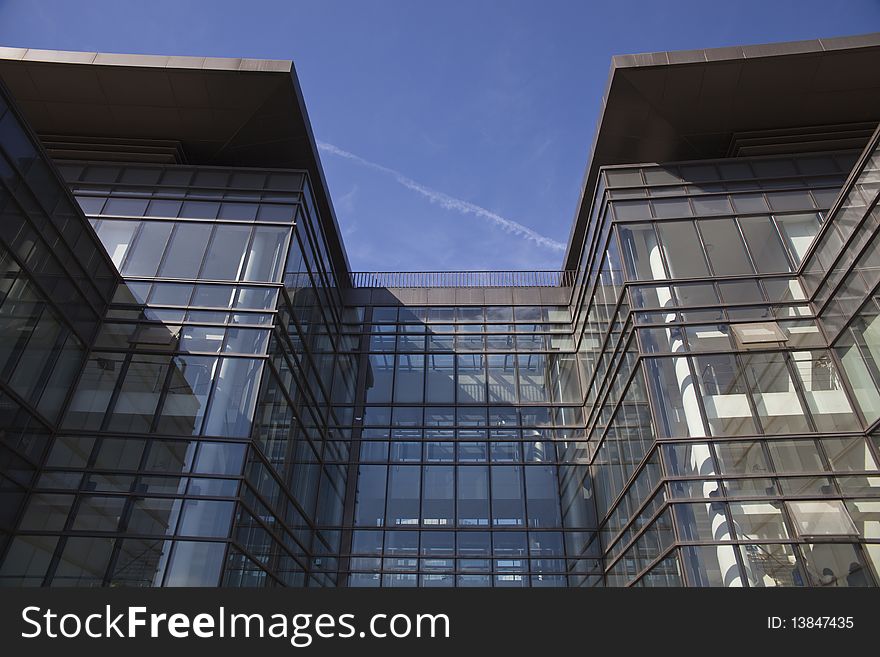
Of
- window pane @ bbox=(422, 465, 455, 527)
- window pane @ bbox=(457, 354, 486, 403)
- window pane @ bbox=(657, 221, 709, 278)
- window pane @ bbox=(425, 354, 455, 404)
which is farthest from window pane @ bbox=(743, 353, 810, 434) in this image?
window pane @ bbox=(425, 354, 455, 404)

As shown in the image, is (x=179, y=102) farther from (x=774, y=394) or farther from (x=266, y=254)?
(x=774, y=394)

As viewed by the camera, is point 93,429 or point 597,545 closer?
point 93,429

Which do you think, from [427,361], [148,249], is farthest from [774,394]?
[148,249]

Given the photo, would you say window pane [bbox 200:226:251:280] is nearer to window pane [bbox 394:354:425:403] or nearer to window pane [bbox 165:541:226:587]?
window pane [bbox 165:541:226:587]

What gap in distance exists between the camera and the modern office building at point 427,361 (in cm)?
1378

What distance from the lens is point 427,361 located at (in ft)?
82.0

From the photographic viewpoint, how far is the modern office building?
13781mm

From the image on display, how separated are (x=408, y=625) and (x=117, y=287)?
607 inches

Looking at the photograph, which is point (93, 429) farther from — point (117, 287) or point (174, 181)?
point (174, 181)

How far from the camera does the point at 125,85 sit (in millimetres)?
18812

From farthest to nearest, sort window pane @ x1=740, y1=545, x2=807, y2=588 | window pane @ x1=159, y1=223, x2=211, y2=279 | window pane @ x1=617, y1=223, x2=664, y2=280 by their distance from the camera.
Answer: window pane @ x1=617, y1=223, x2=664, y2=280
window pane @ x1=159, y1=223, x2=211, y2=279
window pane @ x1=740, y1=545, x2=807, y2=588

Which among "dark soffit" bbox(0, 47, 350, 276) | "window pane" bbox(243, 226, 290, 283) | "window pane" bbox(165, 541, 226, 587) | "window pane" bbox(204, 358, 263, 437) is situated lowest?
"window pane" bbox(165, 541, 226, 587)

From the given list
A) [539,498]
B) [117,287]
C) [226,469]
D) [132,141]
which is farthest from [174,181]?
[539,498]

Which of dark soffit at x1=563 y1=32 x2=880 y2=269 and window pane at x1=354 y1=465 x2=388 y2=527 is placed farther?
window pane at x1=354 y1=465 x2=388 y2=527
